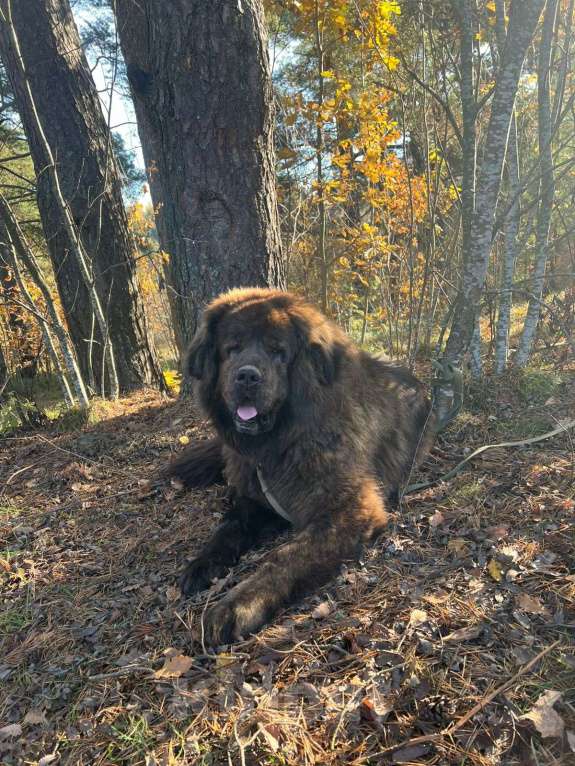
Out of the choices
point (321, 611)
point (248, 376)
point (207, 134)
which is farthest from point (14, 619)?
point (207, 134)

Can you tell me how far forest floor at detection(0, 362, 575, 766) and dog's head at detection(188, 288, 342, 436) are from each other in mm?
932

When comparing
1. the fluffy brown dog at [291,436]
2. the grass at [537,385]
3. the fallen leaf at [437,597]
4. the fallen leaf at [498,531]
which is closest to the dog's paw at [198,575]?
the fluffy brown dog at [291,436]

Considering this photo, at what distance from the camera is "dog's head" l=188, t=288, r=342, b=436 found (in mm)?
3221

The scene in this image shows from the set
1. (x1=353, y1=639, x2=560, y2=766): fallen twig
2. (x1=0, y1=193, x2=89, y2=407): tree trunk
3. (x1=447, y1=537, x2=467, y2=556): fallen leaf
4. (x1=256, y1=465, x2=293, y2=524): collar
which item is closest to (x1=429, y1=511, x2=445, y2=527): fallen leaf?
(x1=447, y1=537, x2=467, y2=556): fallen leaf

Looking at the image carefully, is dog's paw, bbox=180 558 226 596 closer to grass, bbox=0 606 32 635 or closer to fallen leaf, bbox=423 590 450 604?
grass, bbox=0 606 32 635

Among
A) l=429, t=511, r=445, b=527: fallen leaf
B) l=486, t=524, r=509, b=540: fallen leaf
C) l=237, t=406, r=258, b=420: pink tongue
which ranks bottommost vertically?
l=429, t=511, r=445, b=527: fallen leaf

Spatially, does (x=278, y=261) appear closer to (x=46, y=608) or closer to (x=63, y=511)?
(x=63, y=511)

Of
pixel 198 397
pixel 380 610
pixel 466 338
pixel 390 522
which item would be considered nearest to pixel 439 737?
pixel 380 610

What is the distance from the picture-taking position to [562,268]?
7.96 metres

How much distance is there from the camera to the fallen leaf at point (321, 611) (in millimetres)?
2535

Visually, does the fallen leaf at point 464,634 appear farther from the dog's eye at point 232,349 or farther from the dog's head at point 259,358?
the dog's eye at point 232,349

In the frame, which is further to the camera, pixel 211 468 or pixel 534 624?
pixel 211 468

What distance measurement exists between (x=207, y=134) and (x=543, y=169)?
342 centimetres

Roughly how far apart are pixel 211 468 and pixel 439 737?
106 inches
